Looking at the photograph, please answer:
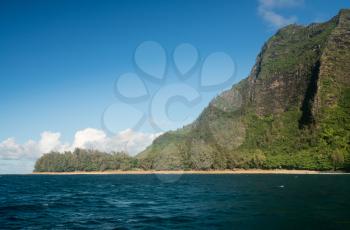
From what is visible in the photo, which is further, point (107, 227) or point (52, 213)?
point (52, 213)

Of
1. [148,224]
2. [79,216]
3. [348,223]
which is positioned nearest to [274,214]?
[348,223]

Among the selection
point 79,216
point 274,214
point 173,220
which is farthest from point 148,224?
point 274,214

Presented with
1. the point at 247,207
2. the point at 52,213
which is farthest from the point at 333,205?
the point at 52,213

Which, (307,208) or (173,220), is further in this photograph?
(307,208)

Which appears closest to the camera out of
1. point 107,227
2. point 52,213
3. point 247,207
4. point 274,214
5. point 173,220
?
point 107,227

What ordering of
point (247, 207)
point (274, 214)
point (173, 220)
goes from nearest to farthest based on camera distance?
point (173, 220)
point (274, 214)
point (247, 207)

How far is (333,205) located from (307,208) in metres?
5.93

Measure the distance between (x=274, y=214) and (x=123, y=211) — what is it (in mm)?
23531

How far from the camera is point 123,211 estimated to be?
57812 millimetres

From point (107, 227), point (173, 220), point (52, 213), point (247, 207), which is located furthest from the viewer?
point (247, 207)

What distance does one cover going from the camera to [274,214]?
171 feet

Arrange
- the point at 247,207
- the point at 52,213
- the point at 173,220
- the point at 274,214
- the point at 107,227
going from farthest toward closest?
the point at 247,207 → the point at 52,213 → the point at 274,214 → the point at 173,220 → the point at 107,227

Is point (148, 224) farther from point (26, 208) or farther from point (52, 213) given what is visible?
point (26, 208)

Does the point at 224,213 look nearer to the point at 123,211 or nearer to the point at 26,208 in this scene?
the point at 123,211
